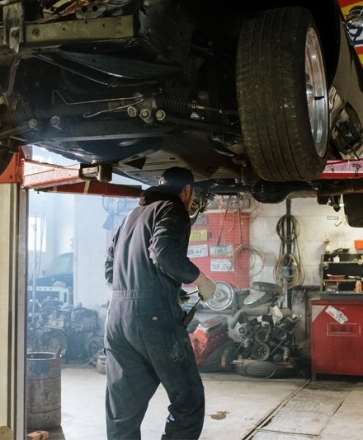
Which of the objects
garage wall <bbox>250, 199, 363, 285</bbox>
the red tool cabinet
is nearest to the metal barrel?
the red tool cabinet

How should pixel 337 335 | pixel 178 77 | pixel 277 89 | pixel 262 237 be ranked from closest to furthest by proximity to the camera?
pixel 277 89
pixel 178 77
pixel 337 335
pixel 262 237

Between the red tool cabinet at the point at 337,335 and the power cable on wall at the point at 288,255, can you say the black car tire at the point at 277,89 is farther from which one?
the power cable on wall at the point at 288,255

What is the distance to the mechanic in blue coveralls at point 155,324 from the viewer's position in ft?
8.91

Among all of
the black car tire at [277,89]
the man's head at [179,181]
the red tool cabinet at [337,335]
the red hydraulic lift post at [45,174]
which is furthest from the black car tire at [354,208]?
the red tool cabinet at [337,335]

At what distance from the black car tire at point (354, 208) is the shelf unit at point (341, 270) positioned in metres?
2.75

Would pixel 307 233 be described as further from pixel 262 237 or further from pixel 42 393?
pixel 42 393

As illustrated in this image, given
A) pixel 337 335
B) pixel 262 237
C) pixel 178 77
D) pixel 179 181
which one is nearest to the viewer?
pixel 178 77

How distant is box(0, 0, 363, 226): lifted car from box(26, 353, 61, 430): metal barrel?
1857mm

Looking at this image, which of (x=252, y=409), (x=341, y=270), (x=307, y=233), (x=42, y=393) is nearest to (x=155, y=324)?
(x=42, y=393)

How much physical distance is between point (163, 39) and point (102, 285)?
685 centimetres

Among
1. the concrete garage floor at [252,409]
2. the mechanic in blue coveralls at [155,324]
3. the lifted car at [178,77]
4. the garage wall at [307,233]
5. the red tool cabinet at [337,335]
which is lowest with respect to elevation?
the concrete garage floor at [252,409]

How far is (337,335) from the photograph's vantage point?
21.4 ft

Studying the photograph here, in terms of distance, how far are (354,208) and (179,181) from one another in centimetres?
177

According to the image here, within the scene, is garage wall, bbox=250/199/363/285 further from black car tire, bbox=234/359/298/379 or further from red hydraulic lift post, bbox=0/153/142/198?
red hydraulic lift post, bbox=0/153/142/198
